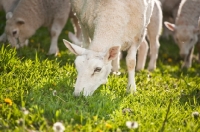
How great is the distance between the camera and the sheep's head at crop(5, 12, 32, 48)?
7.63 m

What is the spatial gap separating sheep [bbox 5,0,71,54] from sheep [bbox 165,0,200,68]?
2.18 metres

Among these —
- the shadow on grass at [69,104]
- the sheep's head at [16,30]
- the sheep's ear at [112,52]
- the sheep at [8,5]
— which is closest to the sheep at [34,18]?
the sheep's head at [16,30]

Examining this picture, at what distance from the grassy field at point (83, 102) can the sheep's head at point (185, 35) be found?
6.78 feet

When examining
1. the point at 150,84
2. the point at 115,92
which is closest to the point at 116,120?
the point at 115,92

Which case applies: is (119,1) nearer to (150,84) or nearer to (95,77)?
(95,77)

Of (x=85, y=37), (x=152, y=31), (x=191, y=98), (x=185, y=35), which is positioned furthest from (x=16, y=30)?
(x=191, y=98)

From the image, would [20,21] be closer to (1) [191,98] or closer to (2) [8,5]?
(2) [8,5]

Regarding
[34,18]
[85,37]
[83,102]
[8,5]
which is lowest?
[83,102]

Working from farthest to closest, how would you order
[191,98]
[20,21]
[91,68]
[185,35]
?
[185,35], [20,21], [191,98], [91,68]

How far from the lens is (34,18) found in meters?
7.85

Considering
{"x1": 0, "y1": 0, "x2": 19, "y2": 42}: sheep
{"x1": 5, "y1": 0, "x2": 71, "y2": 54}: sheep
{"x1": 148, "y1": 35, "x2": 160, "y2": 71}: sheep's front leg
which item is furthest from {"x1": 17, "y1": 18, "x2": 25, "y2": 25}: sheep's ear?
{"x1": 148, "y1": 35, "x2": 160, "y2": 71}: sheep's front leg

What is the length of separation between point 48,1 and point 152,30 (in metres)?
1.96

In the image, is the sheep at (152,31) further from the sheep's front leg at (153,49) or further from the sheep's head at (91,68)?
the sheep's head at (91,68)

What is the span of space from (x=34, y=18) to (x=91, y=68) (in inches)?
126
